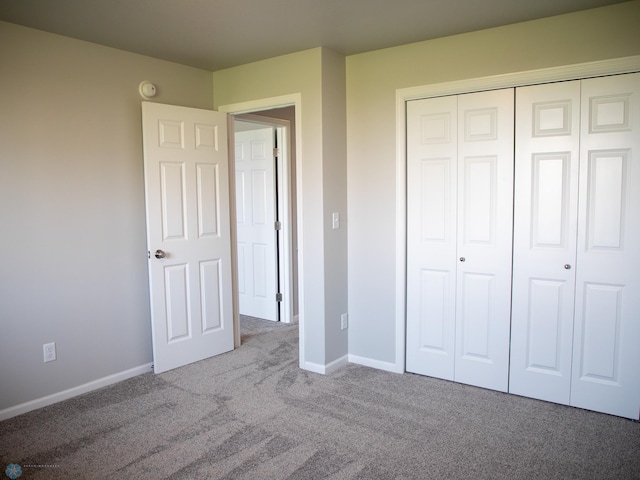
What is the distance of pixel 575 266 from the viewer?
292 centimetres

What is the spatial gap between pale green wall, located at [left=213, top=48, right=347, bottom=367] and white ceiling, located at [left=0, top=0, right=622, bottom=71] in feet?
0.63

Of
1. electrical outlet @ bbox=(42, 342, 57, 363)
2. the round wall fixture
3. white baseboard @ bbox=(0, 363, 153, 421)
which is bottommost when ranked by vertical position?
white baseboard @ bbox=(0, 363, 153, 421)

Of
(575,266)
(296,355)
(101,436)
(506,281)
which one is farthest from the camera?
(296,355)

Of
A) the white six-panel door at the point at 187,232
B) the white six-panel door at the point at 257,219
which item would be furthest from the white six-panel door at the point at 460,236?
the white six-panel door at the point at 257,219

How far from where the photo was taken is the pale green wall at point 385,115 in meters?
2.93

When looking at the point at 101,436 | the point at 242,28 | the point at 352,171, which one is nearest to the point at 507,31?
the point at 352,171

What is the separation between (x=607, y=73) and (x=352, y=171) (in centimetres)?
177

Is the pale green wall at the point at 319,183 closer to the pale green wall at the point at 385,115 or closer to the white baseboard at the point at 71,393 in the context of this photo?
the pale green wall at the point at 385,115

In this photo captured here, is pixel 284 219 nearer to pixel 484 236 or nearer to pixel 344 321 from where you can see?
pixel 344 321

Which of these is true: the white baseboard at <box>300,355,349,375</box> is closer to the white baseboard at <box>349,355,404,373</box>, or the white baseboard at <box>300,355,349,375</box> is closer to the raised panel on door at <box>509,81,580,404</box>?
the white baseboard at <box>349,355,404,373</box>

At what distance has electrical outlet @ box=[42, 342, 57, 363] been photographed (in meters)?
3.10

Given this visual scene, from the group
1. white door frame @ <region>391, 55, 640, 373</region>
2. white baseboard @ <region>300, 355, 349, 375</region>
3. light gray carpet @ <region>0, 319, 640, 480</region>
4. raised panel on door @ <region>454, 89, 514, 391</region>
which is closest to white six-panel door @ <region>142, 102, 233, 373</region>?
light gray carpet @ <region>0, 319, 640, 480</region>

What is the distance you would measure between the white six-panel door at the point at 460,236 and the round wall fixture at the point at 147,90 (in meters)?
1.95

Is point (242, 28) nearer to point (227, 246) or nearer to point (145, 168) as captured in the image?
point (145, 168)
